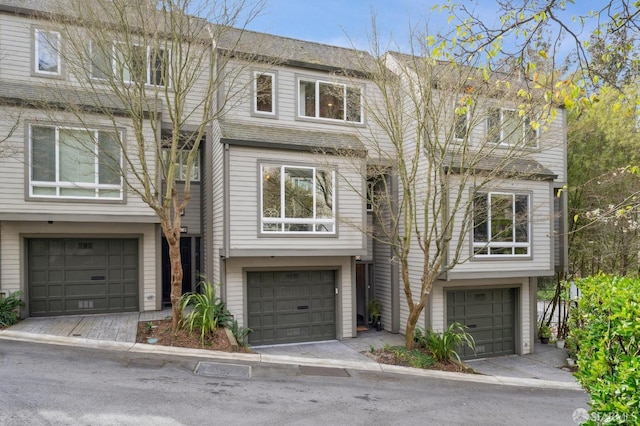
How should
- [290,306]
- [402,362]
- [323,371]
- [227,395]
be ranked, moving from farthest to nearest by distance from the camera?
1. [290,306]
2. [402,362]
3. [323,371]
4. [227,395]

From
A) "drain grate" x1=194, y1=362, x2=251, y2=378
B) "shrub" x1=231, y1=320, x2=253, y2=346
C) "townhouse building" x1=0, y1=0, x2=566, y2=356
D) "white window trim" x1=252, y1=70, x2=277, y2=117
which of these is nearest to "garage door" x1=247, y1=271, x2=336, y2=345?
"townhouse building" x1=0, y1=0, x2=566, y2=356

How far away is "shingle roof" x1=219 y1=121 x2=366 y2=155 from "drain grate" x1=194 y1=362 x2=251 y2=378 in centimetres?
535

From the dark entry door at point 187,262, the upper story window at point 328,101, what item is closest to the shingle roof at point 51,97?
the upper story window at point 328,101

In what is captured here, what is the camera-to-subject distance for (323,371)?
8562 mm

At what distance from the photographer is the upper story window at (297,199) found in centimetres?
1112

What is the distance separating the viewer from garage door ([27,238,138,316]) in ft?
36.2

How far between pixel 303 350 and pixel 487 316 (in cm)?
605

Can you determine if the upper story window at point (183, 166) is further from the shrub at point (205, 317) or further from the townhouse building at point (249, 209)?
the shrub at point (205, 317)

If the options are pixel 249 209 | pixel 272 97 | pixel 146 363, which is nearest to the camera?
pixel 146 363

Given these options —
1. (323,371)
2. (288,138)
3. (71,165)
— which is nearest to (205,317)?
(323,371)

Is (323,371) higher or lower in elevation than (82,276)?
lower

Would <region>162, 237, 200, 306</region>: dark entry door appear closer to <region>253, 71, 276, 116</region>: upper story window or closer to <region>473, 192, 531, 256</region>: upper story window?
<region>253, 71, 276, 116</region>: upper story window

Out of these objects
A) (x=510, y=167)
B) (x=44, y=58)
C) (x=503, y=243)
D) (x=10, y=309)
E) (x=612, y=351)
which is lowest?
(x=10, y=309)

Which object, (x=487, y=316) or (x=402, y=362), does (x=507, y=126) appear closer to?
(x=487, y=316)
